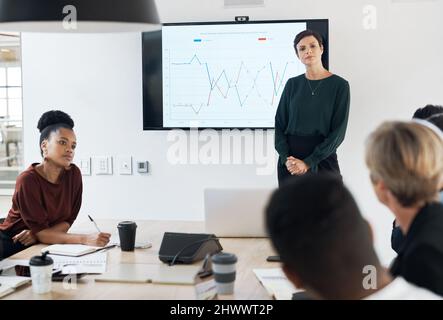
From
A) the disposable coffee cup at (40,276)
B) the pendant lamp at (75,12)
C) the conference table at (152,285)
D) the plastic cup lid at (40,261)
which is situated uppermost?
the pendant lamp at (75,12)

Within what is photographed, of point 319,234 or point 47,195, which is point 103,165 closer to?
point 47,195

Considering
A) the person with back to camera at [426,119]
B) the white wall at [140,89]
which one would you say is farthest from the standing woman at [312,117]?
the person with back to camera at [426,119]

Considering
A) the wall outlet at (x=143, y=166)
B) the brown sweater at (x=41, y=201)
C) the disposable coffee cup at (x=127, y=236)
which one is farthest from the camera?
the wall outlet at (x=143, y=166)

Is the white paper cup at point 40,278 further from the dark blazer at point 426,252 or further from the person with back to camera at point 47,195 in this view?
the dark blazer at point 426,252

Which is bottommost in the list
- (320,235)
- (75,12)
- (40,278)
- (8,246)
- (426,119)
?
(8,246)

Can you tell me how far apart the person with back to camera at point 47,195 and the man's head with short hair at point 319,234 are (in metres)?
1.54

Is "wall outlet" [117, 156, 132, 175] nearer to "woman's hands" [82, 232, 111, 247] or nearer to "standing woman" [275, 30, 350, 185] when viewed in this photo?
"standing woman" [275, 30, 350, 185]

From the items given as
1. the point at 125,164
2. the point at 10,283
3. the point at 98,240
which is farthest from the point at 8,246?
the point at 125,164

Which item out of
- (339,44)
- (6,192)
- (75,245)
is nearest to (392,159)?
(75,245)

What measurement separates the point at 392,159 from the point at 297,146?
2.06 meters

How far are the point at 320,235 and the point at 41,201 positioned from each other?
1857mm

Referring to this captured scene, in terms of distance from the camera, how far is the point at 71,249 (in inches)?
87.6

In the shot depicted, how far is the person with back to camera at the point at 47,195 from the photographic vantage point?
2.53 m
